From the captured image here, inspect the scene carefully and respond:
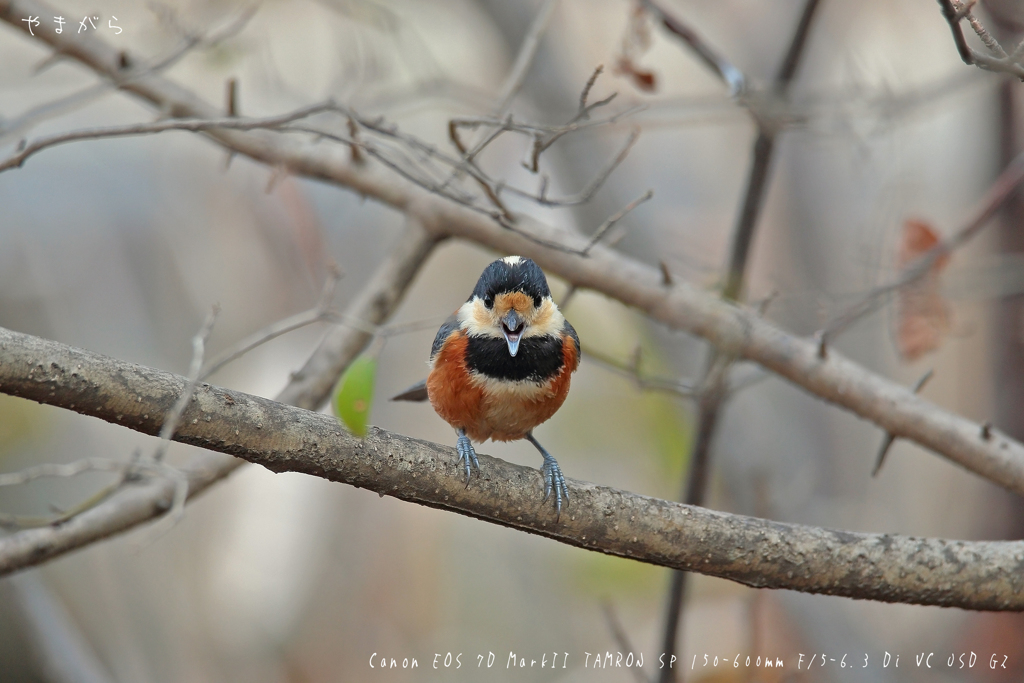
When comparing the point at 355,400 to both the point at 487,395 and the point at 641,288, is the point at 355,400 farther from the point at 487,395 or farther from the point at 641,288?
the point at 641,288

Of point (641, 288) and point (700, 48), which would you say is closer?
point (641, 288)

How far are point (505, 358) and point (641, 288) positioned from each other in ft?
2.57

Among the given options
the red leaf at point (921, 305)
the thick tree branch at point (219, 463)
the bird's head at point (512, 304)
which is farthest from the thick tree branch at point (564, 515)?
the red leaf at point (921, 305)

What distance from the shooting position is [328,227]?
7086 millimetres

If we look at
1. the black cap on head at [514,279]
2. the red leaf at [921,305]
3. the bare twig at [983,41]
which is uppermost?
the red leaf at [921,305]

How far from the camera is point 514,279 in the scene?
2656 mm

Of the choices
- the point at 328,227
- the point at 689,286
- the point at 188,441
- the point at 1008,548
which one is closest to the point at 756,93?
the point at 689,286

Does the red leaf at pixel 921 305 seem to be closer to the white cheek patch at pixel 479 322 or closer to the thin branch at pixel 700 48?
the thin branch at pixel 700 48

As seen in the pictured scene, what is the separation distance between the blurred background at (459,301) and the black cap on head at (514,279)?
5.79 feet

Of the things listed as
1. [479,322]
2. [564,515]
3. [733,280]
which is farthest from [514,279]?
[733,280]

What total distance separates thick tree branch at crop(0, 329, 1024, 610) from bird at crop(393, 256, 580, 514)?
38 centimetres

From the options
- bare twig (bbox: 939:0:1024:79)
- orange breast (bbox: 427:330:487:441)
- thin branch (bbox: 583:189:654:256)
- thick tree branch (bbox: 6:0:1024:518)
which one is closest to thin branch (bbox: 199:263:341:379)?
orange breast (bbox: 427:330:487:441)

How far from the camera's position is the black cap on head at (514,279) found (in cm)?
266

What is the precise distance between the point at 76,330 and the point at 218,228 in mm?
1319
